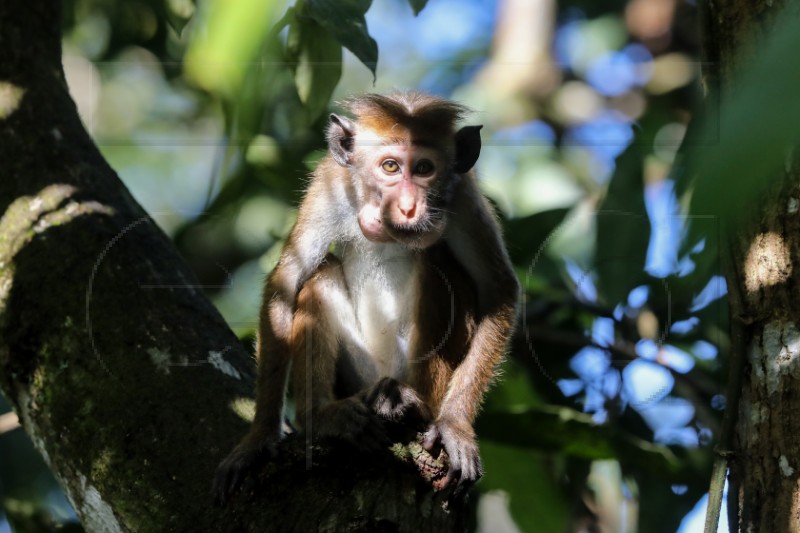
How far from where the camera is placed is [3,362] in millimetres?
4734

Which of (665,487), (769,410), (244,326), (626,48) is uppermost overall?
(626,48)

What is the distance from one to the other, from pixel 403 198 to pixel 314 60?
1025mm

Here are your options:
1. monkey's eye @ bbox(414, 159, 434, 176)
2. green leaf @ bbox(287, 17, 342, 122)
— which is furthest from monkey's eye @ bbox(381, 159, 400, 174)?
green leaf @ bbox(287, 17, 342, 122)

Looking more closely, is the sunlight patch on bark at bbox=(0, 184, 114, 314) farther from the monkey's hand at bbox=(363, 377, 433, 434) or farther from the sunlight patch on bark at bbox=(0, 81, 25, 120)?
the monkey's hand at bbox=(363, 377, 433, 434)

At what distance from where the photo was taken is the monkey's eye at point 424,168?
496cm

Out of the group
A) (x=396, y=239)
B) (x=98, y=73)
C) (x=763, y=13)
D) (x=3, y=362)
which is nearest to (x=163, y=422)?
(x=3, y=362)

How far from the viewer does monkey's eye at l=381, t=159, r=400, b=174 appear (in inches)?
197

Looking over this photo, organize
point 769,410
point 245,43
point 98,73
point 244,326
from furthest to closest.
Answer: point 98,73, point 244,326, point 769,410, point 245,43

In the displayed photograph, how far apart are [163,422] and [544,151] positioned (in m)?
7.93

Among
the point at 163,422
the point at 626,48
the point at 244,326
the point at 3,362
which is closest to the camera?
the point at 163,422

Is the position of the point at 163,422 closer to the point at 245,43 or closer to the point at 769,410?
the point at 769,410

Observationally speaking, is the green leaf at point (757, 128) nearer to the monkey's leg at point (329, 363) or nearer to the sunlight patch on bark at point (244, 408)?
the monkey's leg at point (329, 363)

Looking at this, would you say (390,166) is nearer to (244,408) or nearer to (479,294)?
(479,294)

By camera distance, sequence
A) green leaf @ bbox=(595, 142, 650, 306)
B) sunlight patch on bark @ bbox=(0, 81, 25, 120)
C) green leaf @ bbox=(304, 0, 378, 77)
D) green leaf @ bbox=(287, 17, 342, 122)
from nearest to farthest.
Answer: green leaf @ bbox=(304, 0, 378, 77) → green leaf @ bbox=(287, 17, 342, 122) → sunlight patch on bark @ bbox=(0, 81, 25, 120) → green leaf @ bbox=(595, 142, 650, 306)
